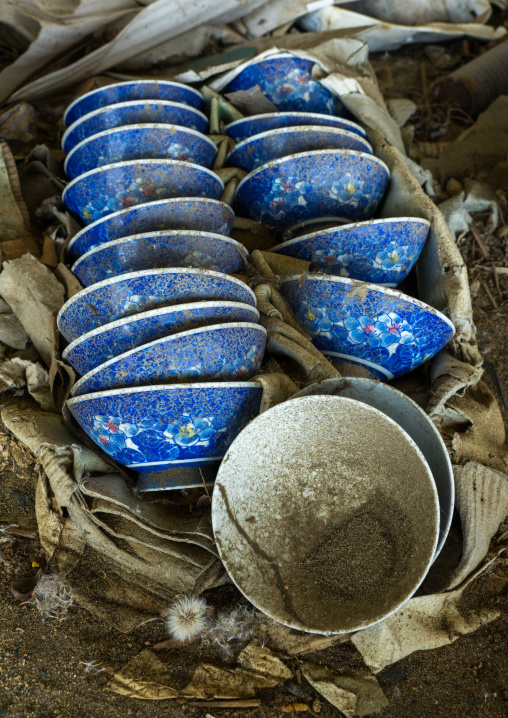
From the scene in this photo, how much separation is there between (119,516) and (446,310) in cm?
101

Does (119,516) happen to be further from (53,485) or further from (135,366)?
(135,366)

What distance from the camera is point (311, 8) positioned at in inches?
91.0

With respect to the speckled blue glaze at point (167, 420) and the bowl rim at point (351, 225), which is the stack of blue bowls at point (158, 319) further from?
the bowl rim at point (351, 225)

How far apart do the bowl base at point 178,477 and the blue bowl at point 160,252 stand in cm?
46

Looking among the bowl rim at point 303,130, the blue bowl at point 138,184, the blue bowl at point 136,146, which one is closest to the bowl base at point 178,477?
the blue bowl at point 138,184

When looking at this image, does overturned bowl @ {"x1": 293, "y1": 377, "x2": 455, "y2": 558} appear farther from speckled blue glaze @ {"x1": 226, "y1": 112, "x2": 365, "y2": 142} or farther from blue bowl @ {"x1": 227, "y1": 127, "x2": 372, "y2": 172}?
speckled blue glaze @ {"x1": 226, "y1": 112, "x2": 365, "y2": 142}

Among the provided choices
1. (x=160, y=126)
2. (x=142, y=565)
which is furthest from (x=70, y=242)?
(x=142, y=565)

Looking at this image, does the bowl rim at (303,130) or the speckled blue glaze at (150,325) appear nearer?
the speckled blue glaze at (150,325)

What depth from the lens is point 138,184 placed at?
5.11ft

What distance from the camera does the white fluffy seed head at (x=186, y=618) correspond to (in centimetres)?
135

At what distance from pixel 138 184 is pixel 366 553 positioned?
105 centimetres

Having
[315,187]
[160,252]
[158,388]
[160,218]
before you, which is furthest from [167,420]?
[315,187]

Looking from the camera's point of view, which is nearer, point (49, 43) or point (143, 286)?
point (143, 286)

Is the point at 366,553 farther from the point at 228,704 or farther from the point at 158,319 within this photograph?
the point at 158,319
